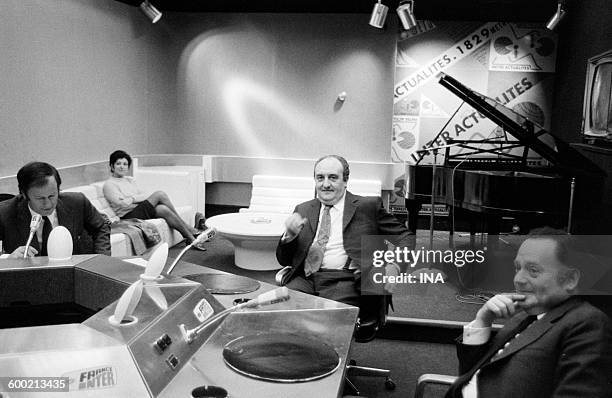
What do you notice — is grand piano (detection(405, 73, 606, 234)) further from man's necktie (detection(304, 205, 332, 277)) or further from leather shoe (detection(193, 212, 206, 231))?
leather shoe (detection(193, 212, 206, 231))

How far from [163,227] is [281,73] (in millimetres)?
2999

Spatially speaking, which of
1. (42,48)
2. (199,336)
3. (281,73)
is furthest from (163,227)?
(199,336)

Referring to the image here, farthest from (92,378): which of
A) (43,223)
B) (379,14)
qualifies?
(379,14)

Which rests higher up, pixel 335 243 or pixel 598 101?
pixel 598 101

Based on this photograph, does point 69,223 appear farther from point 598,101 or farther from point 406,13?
point 598,101

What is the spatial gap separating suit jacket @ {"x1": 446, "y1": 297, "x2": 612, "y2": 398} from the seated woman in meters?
4.53

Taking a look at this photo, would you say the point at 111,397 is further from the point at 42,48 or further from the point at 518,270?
the point at 42,48

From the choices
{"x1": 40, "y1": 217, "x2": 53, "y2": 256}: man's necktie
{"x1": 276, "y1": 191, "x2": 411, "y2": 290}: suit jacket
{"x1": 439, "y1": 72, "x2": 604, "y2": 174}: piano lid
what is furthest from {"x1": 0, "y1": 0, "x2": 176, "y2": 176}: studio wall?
{"x1": 439, "y1": 72, "x2": 604, "y2": 174}: piano lid

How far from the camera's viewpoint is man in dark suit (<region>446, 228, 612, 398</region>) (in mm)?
1389

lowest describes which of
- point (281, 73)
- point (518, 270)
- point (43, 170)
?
point (518, 270)

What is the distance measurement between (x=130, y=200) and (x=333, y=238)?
3175 millimetres

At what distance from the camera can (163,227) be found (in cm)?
575

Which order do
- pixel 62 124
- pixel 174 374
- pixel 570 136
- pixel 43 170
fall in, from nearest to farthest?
pixel 174 374 < pixel 43 170 < pixel 62 124 < pixel 570 136

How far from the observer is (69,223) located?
2.97 metres
